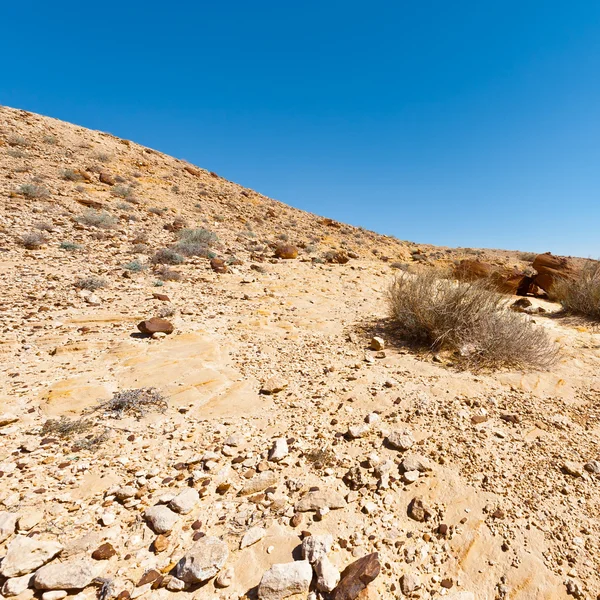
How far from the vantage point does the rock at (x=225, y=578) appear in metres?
1.53

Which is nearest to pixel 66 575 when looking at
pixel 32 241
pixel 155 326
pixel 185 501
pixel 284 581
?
pixel 185 501

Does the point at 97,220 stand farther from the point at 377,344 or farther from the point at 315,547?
the point at 315,547

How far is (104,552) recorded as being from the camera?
5.31 ft

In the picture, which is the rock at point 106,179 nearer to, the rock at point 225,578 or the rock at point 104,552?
the rock at point 104,552

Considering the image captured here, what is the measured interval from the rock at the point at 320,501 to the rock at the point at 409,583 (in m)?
0.47

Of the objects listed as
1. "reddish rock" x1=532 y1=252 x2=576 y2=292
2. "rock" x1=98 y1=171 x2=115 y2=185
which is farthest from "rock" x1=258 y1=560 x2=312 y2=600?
"rock" x1=98 y1=171 x2=115 y2=185

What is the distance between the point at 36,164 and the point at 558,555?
15.2 metres

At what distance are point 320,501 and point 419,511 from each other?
590 millimetres

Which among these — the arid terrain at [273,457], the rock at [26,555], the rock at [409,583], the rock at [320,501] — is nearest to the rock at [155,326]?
the arid terrain at [273,457]

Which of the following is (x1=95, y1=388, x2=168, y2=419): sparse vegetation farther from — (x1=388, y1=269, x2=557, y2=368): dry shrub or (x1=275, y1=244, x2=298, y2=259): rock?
(x1=275, y1=244, x2=298, y2=259): rock

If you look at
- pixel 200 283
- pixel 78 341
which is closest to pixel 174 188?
pixel 200 283

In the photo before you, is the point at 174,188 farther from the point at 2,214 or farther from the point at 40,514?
the point at 40,514

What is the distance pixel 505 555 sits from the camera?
67.4 inches

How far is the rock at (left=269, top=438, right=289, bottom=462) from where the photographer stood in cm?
231
